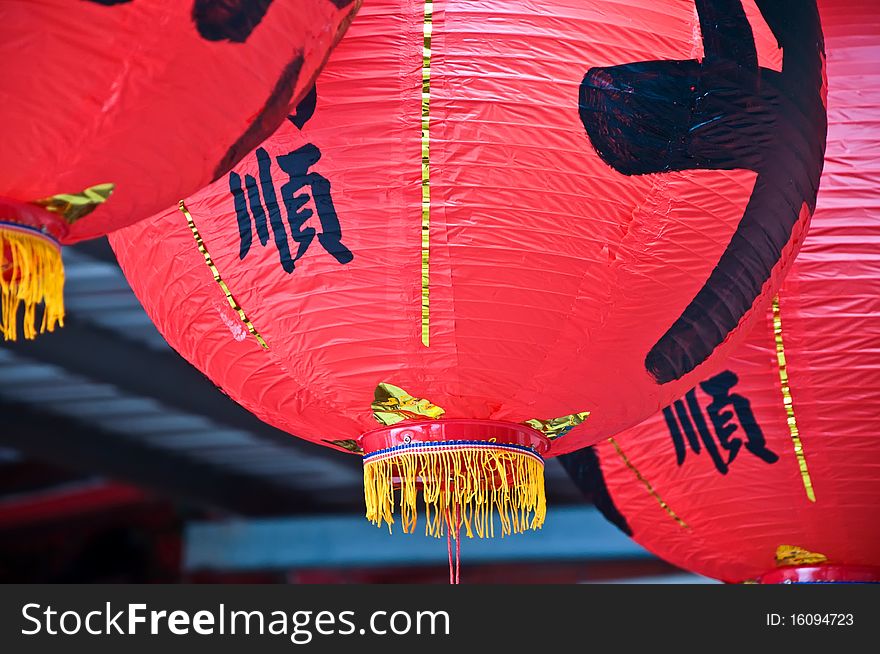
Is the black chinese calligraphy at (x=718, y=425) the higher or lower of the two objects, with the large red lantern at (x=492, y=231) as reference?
lower

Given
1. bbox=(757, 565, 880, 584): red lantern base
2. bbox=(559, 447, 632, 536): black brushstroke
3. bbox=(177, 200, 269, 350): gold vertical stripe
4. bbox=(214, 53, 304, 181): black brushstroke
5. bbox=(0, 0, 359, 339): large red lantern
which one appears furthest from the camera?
bbox=(559, 447, 632, 536): black brushstroke

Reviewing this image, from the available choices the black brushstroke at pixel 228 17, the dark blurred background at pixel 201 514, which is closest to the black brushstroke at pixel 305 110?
the black brushstroke at pixel 228 17

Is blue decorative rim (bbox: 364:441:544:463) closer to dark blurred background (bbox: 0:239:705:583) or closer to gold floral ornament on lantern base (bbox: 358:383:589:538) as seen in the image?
gold floral ornament on lantern base (bbox: 358:383:589:538)

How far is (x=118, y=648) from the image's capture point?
1020 mm

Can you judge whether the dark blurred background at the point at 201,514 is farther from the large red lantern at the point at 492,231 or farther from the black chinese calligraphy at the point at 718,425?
the large red lantern at the point at 492,231

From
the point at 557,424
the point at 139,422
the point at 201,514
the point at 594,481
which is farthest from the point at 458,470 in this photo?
the point at 201,514

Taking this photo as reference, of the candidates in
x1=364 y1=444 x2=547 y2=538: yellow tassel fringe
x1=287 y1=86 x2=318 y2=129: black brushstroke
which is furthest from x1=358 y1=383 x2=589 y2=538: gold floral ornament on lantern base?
x1=287 y1=86 x2=318 y2=129: black brushstroke

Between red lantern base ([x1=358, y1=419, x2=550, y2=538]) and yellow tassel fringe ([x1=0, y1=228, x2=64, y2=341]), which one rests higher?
yellow tassel fringe ([x1=0, y1=228, x2=64, y2=341])

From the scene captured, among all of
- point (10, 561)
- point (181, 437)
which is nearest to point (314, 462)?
point (181, 437)

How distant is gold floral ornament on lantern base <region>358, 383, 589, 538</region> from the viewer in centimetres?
121

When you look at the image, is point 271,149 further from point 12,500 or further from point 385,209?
point 12,500

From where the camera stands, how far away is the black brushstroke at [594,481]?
70.2 inches

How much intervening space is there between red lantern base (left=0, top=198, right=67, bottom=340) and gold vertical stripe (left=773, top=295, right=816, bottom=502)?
0.84 metres

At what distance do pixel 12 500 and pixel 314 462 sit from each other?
138 centimetres
